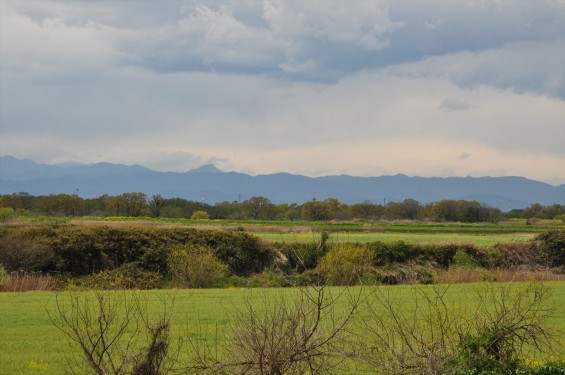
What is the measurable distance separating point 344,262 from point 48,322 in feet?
68.4

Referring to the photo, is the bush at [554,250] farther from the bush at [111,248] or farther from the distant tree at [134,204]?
the distant tree at [134,204]

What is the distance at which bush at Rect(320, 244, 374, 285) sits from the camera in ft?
109

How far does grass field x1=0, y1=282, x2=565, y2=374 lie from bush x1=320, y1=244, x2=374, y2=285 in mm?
4883

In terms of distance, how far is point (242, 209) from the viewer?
124375 mm

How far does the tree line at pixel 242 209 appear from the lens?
10925 centimetres

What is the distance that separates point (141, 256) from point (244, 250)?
7981 mm

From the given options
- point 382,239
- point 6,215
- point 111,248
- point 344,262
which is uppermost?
point 6,215

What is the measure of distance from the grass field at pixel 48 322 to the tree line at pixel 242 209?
260 feet

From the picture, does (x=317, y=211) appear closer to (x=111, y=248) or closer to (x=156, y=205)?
(x=156, y=205)

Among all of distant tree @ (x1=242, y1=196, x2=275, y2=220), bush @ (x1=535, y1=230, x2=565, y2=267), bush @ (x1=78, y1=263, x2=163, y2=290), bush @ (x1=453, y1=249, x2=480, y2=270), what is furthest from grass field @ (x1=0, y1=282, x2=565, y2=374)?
distant tree @ (x1=242, y1=196, x2=275, y2=220)

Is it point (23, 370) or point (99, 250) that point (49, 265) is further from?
point (23, 370)

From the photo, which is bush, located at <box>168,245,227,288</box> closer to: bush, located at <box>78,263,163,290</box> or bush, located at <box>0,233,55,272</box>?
bush, located at <box>78,263,163,290</box>

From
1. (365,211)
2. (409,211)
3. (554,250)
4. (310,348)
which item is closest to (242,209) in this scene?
(365,211)

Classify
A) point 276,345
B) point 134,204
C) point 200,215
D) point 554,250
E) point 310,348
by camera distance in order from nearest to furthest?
point 276,345 < point 310,348 < point 554,250 < point 134,204 < point 200,215
